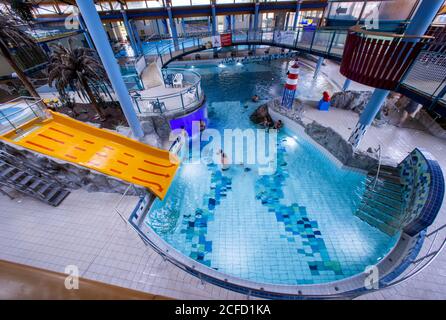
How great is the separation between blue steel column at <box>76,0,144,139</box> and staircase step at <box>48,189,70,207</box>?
3050 mm

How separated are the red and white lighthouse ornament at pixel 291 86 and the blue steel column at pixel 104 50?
7.39m

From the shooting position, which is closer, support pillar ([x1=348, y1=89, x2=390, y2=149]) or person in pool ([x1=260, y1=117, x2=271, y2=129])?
support pillar ([x1=348, y1=89, x2=390, y2=149])

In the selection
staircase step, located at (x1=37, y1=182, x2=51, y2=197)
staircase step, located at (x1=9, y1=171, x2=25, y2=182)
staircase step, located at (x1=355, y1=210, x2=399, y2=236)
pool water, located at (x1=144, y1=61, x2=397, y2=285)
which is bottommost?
pool water, located at (x1=144, y1=61, x2=397, y2=285)

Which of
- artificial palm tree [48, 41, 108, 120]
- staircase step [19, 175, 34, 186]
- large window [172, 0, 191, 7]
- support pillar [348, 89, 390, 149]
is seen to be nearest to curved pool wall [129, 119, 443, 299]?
support pillar [348, 89, 390, 149]

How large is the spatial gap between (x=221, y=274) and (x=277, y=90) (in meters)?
13.2

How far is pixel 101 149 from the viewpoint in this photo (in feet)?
22.5

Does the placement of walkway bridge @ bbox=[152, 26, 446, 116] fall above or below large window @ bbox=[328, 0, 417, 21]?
below

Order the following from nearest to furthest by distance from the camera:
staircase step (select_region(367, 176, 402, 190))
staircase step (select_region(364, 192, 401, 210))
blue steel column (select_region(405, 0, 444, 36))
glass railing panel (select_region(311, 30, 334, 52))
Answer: blue steel column (select_region(405, 0, 444, 36)) < staircase step (select_region(364, 192, 401, 210)) < staircase step (select_region(367, 176, 402, 190)) < glass railing panel (select_region(311, 30, 334, 52))

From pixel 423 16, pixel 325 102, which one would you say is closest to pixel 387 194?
Result: pixel 423 16

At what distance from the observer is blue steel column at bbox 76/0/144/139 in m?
5.07

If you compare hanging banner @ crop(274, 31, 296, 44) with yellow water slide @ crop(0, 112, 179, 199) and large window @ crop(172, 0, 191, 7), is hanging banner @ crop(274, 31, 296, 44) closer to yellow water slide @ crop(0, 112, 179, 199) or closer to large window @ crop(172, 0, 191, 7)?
large window @ crop(172, 0, 191, 7)

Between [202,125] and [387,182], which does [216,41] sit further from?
[387,182]

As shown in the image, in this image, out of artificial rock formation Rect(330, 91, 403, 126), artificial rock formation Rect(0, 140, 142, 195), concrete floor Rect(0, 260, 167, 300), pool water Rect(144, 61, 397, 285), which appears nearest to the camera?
concrete floor Rect(0, 260, 167, 300)

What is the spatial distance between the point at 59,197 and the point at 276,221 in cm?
686
